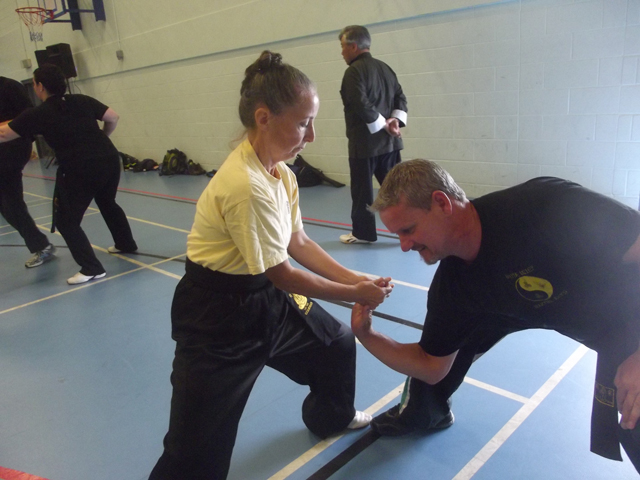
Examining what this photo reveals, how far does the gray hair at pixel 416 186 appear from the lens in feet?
4.59

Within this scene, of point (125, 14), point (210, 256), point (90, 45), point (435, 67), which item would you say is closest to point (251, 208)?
point (210, 256)

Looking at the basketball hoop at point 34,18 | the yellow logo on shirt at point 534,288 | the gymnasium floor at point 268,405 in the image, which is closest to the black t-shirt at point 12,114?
the gymnasium floor at point 268,405

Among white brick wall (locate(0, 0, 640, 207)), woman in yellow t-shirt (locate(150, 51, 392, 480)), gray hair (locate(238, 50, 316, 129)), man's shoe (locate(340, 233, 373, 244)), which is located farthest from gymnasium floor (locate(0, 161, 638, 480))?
white brick wall (locate(0, 0, 640, 207))

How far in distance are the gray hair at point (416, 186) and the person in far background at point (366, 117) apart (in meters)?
2.82

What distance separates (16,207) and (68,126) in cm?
126

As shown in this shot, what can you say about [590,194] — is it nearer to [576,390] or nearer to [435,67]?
[576,390]

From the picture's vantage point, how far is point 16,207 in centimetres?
463

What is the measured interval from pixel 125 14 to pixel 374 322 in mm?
9829

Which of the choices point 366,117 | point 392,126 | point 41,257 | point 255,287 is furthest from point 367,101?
point 41,257

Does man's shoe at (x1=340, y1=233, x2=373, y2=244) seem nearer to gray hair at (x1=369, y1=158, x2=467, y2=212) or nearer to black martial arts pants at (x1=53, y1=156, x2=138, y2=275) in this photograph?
black martial arts pants at (x1=53, y1=156, x2=138, y2=275)

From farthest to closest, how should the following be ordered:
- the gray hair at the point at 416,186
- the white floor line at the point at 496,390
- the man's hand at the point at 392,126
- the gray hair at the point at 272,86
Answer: the man's hand at the point at 392,126 → the white floor line at the point at 496,390 → the gray hair at the point at 272,86 → the gray hair at the point at 416,186

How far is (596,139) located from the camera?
4.93 m

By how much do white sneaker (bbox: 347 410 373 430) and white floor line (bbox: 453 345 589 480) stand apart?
0.43 metres

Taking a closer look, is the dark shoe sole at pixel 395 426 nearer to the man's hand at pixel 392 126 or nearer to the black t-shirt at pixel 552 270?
the black t-shirt at pixel 552 270
